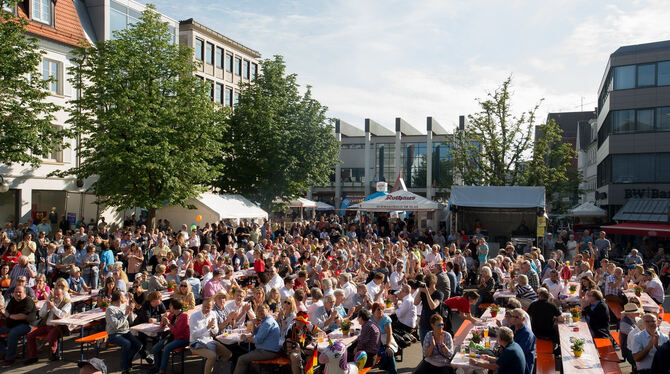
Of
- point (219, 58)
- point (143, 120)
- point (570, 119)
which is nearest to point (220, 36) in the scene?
point (219, 58)

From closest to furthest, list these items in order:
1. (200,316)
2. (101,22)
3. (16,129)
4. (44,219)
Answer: (200,316), (16,129), (44,219), (101,22)

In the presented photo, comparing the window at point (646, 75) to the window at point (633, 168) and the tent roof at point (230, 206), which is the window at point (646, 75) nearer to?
the window at point (633, 168)

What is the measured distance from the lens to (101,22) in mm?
29953

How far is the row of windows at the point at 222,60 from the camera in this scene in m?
43.7

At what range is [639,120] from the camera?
115 feet

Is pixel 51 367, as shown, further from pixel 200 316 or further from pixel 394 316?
pixel 394 316

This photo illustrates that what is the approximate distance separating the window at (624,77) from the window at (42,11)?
33.5 meters

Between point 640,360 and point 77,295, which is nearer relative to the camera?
point 640,360

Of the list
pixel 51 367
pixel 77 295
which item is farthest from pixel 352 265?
pixel 51 367

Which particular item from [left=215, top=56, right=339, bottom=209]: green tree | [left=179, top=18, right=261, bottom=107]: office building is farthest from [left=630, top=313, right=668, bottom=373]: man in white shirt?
[left=179, top=18, right=261, bottom=107]: office building

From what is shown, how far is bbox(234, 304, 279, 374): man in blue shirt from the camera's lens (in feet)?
27.9

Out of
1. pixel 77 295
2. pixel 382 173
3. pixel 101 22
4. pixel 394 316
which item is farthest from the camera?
pixel 382 173

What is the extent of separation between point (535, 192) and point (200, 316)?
17853mm

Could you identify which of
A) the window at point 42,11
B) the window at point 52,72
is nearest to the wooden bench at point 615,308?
the window at point 52,72
